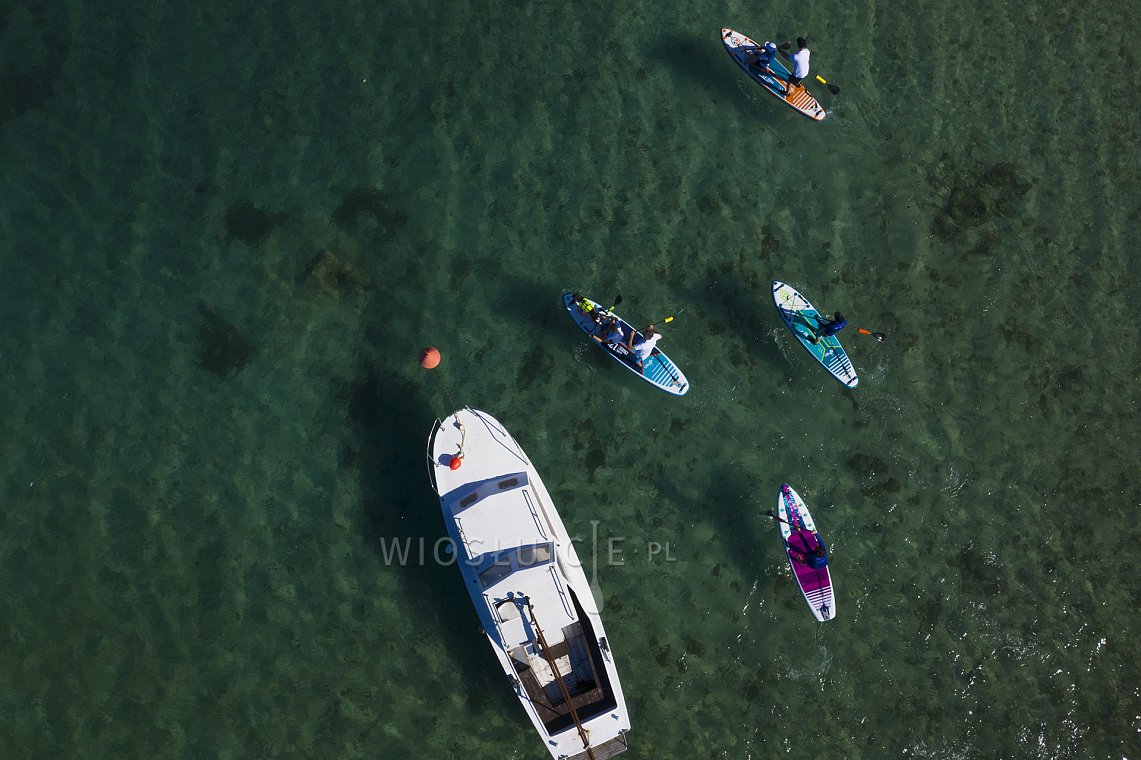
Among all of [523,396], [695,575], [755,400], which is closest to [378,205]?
[523,396]

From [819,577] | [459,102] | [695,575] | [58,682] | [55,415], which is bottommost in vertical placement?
[58,682]

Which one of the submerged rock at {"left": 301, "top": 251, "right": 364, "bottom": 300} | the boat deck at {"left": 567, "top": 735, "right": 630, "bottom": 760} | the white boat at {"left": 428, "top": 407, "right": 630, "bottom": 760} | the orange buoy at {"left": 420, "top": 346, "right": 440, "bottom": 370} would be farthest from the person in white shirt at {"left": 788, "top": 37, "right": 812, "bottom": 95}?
the boat deck at {"left": 567, "top": 735, "right": 630, "bottom": 760}

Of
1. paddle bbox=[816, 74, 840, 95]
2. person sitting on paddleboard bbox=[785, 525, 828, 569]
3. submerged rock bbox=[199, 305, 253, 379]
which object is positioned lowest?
submerged rock bbox=[199, 305, 253, 379]

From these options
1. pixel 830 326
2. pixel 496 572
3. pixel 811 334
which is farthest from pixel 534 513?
pixel 830 326

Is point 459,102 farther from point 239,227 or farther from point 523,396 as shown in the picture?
point 523,396

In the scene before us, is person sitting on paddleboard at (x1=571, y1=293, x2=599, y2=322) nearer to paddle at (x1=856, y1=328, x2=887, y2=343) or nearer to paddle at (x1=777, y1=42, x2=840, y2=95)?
paddle at (x1=856, y1=328, x2=887, y2=343)

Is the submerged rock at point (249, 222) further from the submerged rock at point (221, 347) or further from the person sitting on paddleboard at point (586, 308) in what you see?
the person sitting on paddleboard at point (586, 308)

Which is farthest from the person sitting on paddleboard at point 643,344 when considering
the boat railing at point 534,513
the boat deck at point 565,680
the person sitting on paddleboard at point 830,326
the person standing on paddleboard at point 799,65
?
the person standing on paddleboard at point 799,65
